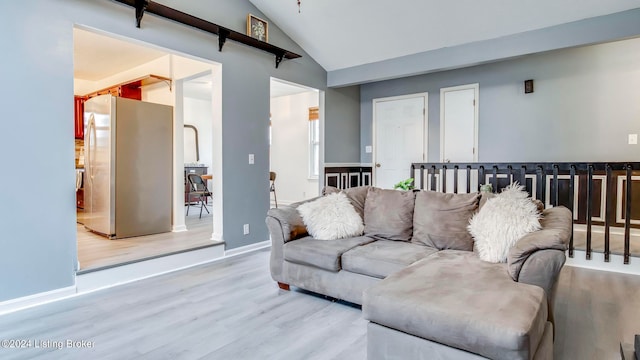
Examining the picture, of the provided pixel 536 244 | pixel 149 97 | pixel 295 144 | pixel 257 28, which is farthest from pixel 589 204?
pixel 149 97

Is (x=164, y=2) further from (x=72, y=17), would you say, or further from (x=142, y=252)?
(x=142, y=252)

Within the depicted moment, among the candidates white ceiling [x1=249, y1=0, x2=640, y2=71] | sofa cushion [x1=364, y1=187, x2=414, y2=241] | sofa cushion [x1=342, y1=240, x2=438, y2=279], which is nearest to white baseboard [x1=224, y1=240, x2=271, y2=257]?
sofa cushion [x1=364, y1=187, x2=414, y2=241]

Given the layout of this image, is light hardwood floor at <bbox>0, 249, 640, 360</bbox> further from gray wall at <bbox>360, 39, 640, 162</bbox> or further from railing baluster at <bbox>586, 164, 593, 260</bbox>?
gray wall at <bbox>360, 39, 640, 162</bbox>

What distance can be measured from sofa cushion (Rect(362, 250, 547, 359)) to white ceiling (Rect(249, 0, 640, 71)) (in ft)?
10.3

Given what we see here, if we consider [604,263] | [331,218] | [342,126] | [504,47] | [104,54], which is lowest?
[604,263]

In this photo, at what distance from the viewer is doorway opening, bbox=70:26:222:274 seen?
12.2 feet

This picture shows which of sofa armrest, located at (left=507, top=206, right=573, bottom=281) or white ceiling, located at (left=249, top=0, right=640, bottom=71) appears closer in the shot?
sofa armrest, located at (left=507, top=206, right=573, bottom=281)

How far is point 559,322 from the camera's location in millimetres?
2391

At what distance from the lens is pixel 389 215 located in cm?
301

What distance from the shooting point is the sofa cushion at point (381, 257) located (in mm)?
2412

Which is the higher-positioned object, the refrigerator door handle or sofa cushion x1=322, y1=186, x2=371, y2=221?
the refrigerator door handle

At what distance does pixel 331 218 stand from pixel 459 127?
11.5 feet

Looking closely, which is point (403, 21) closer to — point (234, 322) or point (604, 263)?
point (604, 263)

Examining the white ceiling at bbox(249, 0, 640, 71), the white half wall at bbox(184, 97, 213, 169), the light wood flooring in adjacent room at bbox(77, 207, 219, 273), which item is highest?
the white ceiling at bbox(249, 0, 640, 71)
